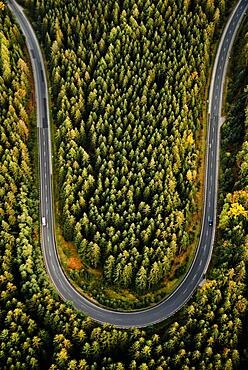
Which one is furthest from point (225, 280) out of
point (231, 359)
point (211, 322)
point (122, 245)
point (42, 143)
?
point (42, 143)

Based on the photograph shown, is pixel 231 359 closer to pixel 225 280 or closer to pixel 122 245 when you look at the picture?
pixel 225 280

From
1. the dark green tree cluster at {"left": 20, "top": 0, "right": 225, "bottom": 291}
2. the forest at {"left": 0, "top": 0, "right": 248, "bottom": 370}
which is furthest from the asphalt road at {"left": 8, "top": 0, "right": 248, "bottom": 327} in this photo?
the dark green tree cluster at {"left": 20, "top": 0, "right": 225, "bottom": 291}

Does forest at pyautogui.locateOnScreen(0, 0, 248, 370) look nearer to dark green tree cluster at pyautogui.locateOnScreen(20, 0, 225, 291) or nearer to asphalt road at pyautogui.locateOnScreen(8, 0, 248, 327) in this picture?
dark green tree cluster at pyautogui.locateOnScreen(20, 0, 225, 291)

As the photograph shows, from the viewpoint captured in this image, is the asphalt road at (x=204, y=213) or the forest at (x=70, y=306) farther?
the asphalt road at (x=204, y=213)

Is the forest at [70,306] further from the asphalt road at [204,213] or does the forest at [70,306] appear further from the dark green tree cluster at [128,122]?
the asphalt road at [204,213]

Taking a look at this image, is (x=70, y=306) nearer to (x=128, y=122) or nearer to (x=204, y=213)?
(x=204, y=213)

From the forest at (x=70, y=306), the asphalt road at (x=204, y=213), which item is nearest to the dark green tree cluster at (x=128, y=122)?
the forest at (x=70, y=306)
